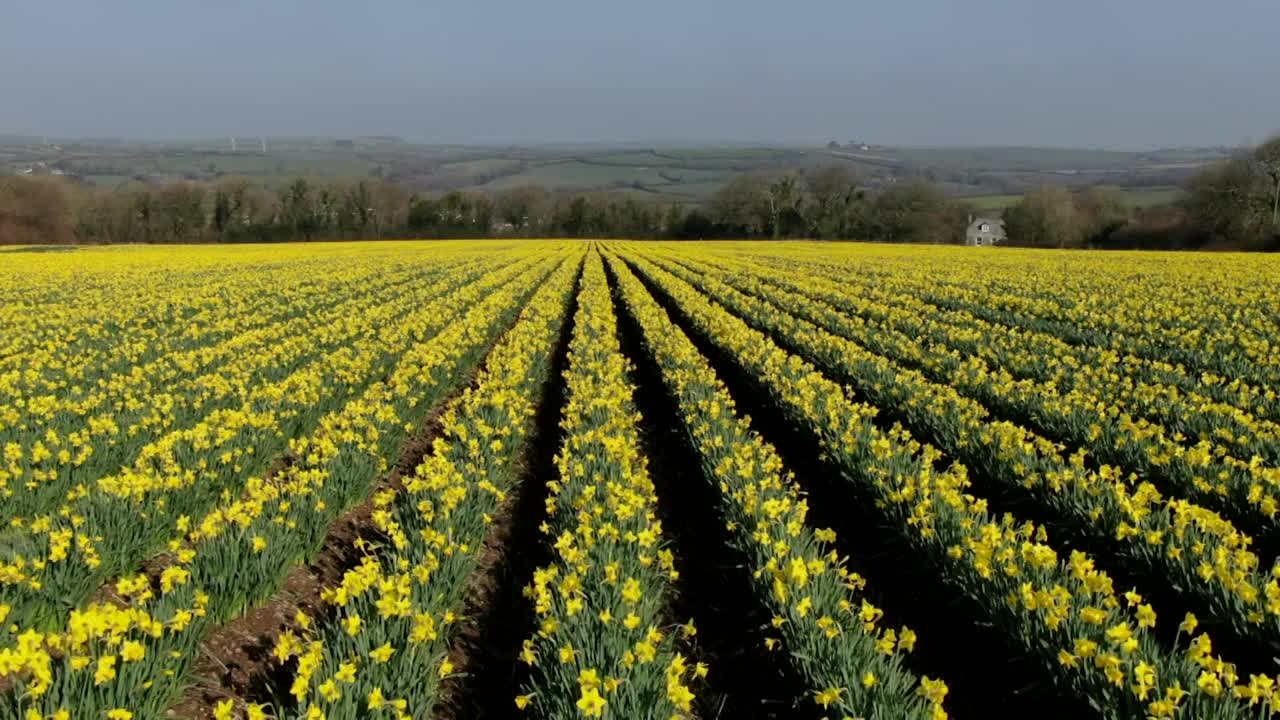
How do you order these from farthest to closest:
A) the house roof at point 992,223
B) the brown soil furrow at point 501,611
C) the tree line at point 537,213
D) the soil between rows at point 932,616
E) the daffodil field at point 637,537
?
the house roof at point 992,223
the tree line at point 537,213
the brown soil furrow at point 501,611
the soil between rows at point 932,616
the daffodil field at point 637,537

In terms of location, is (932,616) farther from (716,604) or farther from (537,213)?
(537,213)

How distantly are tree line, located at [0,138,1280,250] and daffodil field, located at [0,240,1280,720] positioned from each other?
196 feet

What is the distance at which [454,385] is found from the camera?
12.0m

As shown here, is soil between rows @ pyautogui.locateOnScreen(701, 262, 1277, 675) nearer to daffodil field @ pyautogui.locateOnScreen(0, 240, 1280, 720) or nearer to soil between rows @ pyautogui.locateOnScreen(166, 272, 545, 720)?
daffodil field @ pyautogui.locateOnScreen(0, 240, 1280, 720)

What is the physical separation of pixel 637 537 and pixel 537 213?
3313 inches

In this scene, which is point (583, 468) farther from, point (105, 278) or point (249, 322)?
point (105, 278)

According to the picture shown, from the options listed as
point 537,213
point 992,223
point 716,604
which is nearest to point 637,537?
point 716,604

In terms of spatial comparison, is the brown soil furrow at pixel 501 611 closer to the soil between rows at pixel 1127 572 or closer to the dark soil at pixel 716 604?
the dark soil at pixel 716 604

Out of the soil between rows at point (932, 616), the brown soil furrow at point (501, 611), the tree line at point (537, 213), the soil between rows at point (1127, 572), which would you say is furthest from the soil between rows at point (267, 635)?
the tree line at point (537, 213)

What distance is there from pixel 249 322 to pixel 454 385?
21.5ft

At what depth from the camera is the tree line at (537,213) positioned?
66375mm

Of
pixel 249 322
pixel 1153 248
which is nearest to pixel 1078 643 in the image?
pixel 249 322

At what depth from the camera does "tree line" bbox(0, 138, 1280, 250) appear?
66375 millimetres

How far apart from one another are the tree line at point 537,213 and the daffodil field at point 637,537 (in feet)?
196
